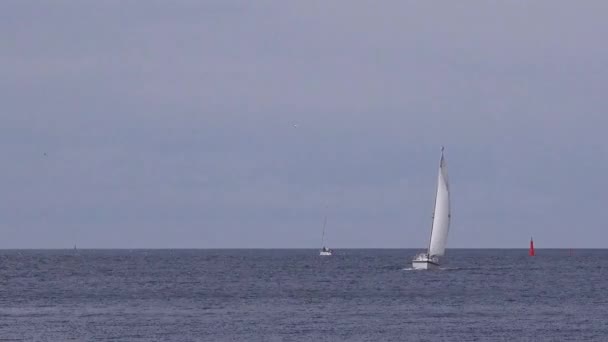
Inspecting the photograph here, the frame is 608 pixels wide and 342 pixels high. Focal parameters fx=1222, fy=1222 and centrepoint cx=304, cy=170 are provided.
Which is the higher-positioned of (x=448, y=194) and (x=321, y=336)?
(x=448, y=194)

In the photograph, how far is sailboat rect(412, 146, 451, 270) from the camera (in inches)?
5389

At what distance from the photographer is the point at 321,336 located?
6494cm

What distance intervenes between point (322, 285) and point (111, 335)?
175ft

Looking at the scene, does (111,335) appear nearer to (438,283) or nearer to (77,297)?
(77,297)

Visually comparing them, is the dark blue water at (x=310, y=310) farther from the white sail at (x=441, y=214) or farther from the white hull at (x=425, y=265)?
the white hull at (x=425, y=265)

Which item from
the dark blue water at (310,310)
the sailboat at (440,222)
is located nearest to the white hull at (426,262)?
the sailboat at (440,222)

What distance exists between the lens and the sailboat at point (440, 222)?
136875 millimetres

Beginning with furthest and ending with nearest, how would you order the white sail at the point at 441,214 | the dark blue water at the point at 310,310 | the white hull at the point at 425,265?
the white hull at the point at 425,265
the white sail at the point at 441,214
the dark blue water at the point at 310,310

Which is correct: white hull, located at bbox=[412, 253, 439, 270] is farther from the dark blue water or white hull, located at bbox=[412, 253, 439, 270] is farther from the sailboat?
the dark blue water

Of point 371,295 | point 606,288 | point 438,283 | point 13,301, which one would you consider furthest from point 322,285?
point 13,301

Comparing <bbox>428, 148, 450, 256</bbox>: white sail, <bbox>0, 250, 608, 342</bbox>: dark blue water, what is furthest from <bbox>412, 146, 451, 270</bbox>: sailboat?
<bbox>0, 250, 608, 342</bbox>: dark blue water

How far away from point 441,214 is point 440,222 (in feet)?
3.26

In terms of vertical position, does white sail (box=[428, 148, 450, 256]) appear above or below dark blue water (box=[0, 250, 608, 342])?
above

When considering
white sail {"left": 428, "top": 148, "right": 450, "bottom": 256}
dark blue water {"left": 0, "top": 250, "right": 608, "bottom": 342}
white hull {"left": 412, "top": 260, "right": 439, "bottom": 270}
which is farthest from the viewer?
white hull {"left": 412, "top": 260, "right": 439, "bottom": 270}
